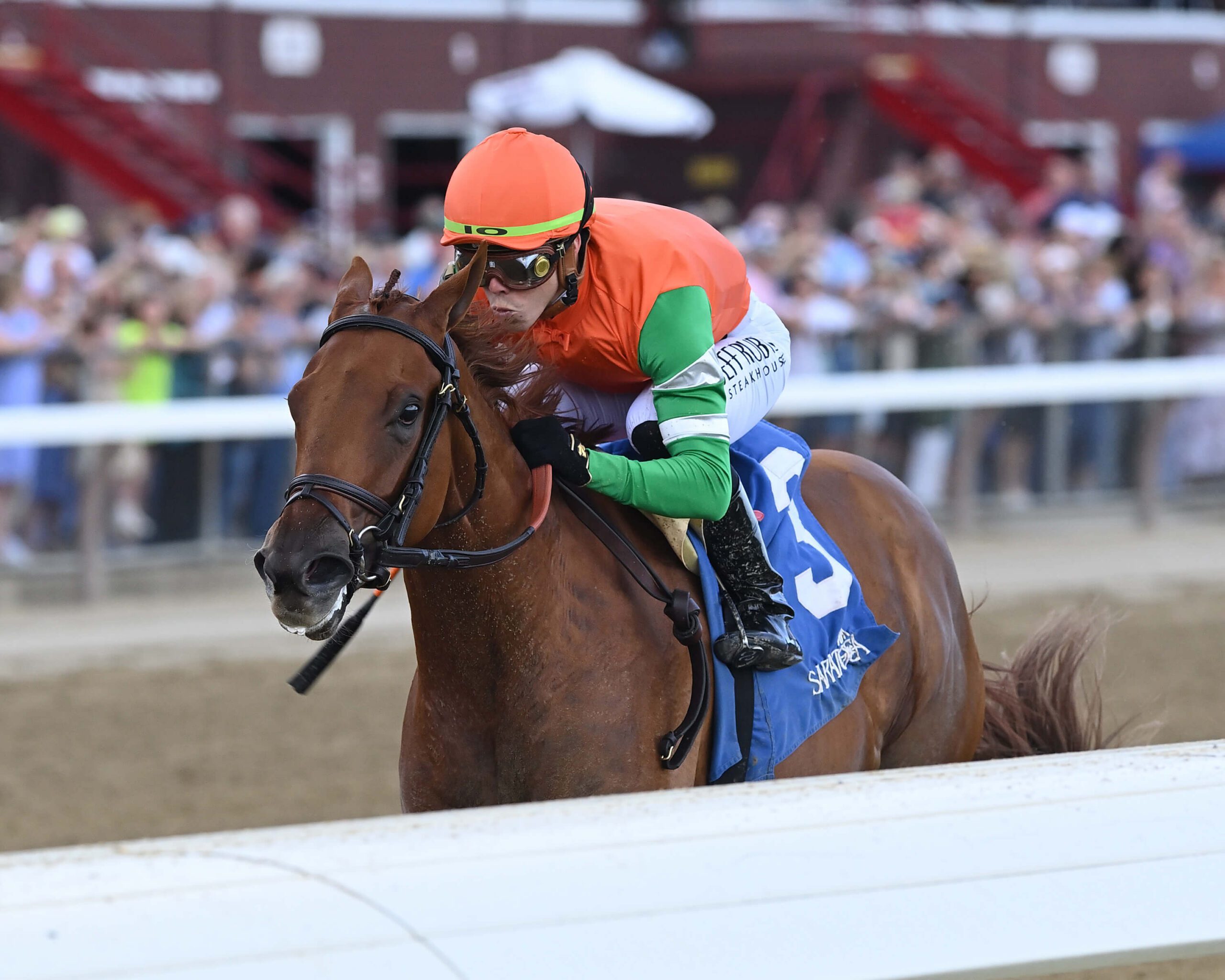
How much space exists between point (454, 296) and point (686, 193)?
14.4 m

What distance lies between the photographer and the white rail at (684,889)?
59.6 inches

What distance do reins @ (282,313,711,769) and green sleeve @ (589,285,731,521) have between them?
0.46 ft

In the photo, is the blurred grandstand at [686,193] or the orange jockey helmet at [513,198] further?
the blurred grandstand at [686,193]

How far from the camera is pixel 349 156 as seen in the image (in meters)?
14.7

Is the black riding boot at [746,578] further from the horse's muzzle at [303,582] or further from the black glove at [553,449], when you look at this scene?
the horse's muzzle at [303,582]

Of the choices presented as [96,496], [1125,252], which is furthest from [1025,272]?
[96,496]

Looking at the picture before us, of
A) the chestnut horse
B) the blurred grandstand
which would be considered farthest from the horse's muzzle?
the blurred grandstand

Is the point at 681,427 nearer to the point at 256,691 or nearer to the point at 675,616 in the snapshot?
the point at 675,616

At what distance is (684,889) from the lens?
1681mm

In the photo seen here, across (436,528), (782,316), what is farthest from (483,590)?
(782,316)

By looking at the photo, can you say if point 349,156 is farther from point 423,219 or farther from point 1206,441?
point 1206,441

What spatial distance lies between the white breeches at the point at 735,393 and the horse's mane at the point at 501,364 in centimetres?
15

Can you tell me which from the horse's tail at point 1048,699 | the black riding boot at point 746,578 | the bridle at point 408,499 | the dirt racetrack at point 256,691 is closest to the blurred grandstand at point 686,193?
the dirt racetrack at point 256,691

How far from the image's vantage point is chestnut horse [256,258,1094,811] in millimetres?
2369
